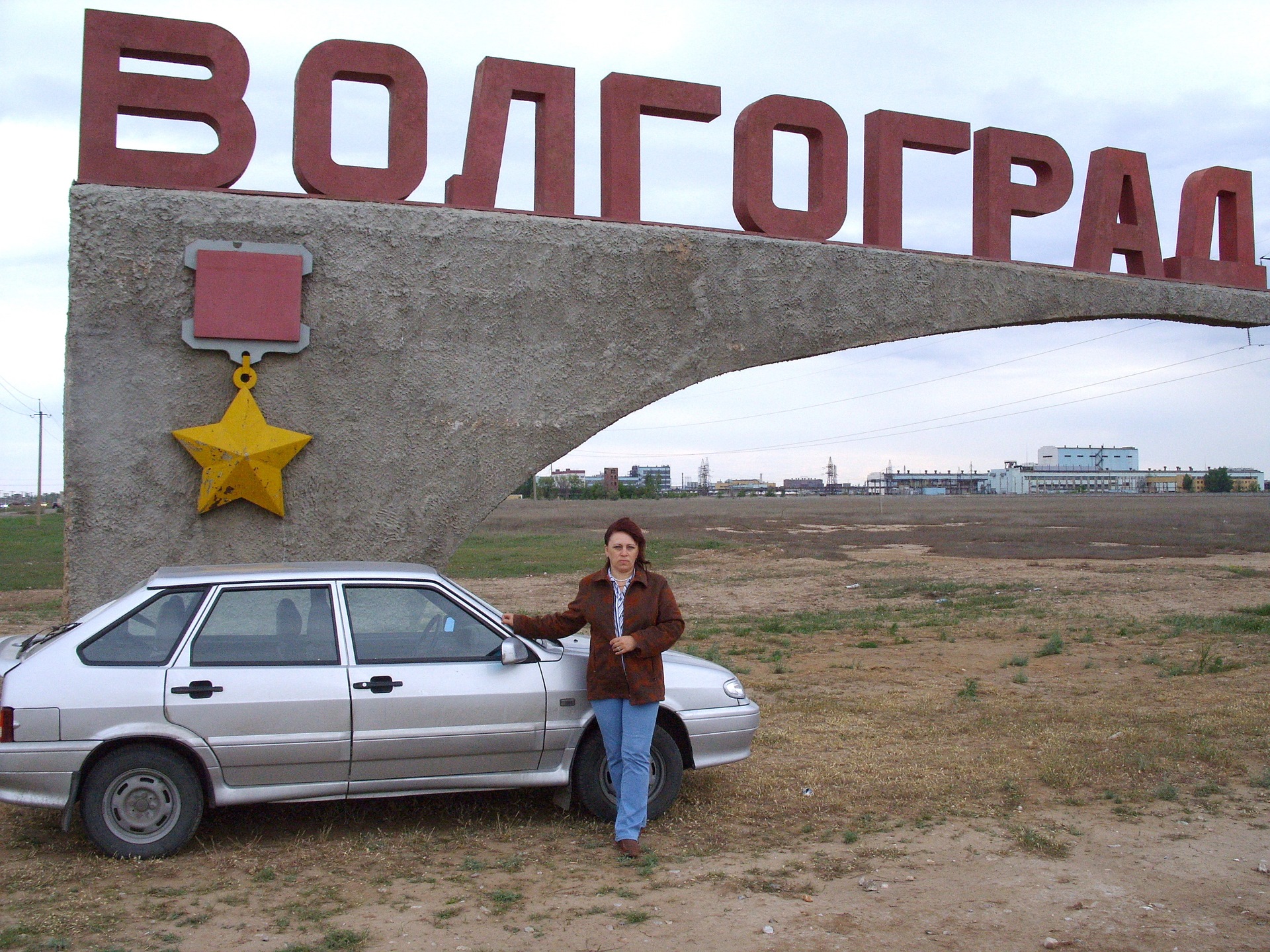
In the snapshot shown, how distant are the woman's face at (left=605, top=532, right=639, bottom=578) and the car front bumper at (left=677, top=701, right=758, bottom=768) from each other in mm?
934

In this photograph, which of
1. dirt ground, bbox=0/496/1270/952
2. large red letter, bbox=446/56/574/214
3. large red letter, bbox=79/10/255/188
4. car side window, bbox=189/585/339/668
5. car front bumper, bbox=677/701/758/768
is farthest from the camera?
large red letter, bbox=446/56/574/214

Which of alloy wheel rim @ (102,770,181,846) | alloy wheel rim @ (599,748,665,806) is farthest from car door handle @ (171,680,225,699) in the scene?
alloy wheel rim @ (599,748,665,806)

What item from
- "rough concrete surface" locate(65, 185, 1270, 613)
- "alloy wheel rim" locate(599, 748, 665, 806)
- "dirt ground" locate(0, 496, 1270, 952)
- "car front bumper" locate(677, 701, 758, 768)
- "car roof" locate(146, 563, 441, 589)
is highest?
"rough concrete surface" locate(65, 185, 1270, 613)

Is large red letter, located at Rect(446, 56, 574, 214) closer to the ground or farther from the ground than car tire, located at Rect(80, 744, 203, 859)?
farther from the ground

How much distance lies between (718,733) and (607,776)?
2.19ft

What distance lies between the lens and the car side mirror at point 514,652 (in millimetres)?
5707

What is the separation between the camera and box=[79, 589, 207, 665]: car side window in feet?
17.8

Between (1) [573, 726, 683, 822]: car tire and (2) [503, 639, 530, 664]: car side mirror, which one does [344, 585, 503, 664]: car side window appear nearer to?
Result: (2) [503, 639, 530, 664]: car side mirror

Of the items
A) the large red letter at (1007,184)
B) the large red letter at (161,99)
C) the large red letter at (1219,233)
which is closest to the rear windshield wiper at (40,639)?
the large red letter at (161,99)

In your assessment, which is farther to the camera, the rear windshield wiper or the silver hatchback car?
the rear windshield wiper

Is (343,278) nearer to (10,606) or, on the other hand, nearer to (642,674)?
(642,674)

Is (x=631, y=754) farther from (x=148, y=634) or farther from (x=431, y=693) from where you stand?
(x=148, y=634)

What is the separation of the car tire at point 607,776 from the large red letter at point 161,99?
4685 millimetres

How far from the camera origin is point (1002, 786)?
268 inches
